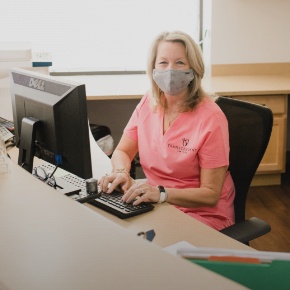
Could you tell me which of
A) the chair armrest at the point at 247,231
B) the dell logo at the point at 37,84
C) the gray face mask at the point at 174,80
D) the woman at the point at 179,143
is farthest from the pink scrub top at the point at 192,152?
the dell logo at the point at 37,84

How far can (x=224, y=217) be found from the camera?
174 centimetres

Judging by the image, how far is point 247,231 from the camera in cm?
147

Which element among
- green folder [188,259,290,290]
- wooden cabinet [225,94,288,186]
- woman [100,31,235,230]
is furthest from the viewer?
wooden cabinet [225,94,288,186]

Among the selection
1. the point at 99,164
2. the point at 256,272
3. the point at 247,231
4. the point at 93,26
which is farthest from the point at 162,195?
the point at 93,26

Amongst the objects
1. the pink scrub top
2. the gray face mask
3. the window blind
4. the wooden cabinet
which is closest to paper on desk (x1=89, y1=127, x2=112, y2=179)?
the pink scrub top

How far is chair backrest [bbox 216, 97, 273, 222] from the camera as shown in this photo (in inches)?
66.6

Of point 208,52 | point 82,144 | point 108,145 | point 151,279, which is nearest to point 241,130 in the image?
point 82,144

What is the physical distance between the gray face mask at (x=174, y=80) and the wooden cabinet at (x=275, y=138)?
57.5 inches

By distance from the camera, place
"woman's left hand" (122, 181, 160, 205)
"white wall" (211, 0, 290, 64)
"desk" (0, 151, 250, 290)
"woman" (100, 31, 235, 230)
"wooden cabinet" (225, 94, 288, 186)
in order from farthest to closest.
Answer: "white wall" (211, 0, 290, 64), "wooden cabinet" (225, 94, 288, 186), "woman" (100, 31, 235, 230), "woman's left hand" (122, 181, 160, 205), "desk" (0, 151, 250, 290)

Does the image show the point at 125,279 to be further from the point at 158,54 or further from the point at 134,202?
the point at 158,54

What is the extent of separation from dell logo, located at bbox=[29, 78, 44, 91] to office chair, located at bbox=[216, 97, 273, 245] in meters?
0.75

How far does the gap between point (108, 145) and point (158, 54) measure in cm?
145

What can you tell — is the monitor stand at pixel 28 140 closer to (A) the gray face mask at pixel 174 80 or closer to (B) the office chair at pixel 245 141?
(A) the gray face mask at pixel 174 80

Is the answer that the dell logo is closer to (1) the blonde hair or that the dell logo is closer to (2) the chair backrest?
(1) the blonde hair
